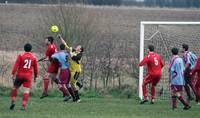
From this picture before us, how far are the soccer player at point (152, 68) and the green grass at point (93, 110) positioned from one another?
52cm

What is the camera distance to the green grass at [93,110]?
840 inches

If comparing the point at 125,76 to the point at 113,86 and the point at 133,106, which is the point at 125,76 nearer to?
the point at 113,86

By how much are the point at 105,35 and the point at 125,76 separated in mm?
3192

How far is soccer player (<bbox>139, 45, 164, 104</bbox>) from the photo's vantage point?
2564 cm

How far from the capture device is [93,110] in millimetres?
23047

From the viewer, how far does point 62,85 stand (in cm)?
2577

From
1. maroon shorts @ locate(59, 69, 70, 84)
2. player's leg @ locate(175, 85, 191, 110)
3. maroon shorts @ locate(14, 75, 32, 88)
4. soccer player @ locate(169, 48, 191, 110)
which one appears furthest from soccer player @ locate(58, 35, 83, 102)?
player's leg @ locate(175, 85, 191, 110)

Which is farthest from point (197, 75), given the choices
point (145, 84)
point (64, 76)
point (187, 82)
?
point (64, 76)

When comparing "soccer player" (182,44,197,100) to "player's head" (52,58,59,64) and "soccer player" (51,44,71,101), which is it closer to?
"soccer player" (51,44,71,101)

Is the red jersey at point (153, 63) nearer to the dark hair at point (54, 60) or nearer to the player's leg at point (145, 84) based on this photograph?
the player's leg at point (145, 84)

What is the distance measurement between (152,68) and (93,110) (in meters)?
3.58

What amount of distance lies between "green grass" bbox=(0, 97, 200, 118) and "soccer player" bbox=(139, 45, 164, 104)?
1.70ft

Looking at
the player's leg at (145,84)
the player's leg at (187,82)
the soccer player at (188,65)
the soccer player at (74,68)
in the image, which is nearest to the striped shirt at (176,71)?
the soccer player at (188,65)

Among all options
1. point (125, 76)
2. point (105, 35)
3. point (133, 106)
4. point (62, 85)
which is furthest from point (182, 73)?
point (105, 35)
